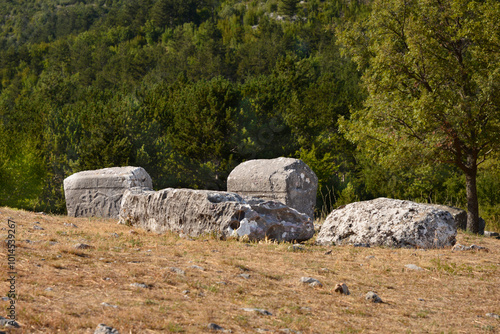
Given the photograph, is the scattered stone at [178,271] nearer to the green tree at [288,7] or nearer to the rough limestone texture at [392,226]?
the rough limestone texture at [392,226]

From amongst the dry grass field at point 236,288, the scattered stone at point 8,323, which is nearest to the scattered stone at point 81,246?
the dry grass field at point 236,288

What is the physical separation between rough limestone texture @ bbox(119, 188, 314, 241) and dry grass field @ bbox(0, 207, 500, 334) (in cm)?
66

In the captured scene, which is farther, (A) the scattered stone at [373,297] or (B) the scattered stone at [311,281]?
(B) the scattered stone at [311,281]

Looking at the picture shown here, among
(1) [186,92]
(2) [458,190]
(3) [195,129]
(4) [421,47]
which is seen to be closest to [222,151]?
(3) [195,129]

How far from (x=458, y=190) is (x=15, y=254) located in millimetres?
31858

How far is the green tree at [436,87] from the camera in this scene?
14008 mm

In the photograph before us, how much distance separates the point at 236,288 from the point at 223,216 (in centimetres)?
355

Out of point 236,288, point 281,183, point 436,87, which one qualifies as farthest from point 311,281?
point 436,87

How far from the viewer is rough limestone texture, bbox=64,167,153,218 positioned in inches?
534

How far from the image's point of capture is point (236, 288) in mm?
4836

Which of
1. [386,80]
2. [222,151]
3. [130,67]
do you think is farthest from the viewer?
[130,67]

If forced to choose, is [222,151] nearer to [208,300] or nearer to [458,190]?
[458,190]

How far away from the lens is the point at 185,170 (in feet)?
107

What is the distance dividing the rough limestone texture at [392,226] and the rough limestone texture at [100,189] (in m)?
6.84
